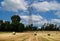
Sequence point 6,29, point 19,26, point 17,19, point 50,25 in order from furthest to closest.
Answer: point 50,25, point 17,19, point 19,26, point 6,29

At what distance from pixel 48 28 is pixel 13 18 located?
32.6 meters

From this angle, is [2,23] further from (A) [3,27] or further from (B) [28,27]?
(B) [28,27]

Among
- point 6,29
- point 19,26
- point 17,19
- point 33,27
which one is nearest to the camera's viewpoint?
point 6,29

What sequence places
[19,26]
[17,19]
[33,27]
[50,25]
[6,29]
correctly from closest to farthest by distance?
[6,29] → [19,26] → [17,19] → [33,27] → [50,25]

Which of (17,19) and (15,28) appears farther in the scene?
(17,19)

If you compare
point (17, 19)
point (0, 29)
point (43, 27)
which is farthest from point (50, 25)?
point (0, 29)

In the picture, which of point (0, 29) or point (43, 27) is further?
point (43, 27)

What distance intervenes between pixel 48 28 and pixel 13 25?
4432 cm

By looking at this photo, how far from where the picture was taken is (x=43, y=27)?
159 meters

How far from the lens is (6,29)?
110m

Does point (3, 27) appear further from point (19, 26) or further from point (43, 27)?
point (43, 27)

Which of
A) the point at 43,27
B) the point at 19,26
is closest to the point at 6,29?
the point at 19,26

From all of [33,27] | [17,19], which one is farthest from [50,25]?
[17,19]

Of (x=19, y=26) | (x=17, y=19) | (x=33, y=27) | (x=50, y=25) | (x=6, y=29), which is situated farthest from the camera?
(x=50, y=25)
